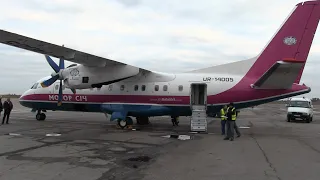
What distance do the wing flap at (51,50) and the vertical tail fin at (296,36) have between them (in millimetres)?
8903

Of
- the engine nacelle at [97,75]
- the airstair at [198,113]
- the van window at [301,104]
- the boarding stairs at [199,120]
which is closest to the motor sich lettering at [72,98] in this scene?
the engine nacelle at [97,75]

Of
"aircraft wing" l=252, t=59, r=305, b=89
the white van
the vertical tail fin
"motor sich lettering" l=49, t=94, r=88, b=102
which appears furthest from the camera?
the white van

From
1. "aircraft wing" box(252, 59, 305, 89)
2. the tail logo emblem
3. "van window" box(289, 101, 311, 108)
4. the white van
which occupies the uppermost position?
the tail logo emblem

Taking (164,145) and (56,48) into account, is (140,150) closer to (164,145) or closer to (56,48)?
(164,145)

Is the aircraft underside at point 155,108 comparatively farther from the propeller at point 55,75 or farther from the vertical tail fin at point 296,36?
the propeller at point 55,75

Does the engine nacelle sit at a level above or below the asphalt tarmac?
above

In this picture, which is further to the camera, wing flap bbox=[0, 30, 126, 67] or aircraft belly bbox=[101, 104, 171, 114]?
aircraft belly bbox=[101, 104, 171, 114]

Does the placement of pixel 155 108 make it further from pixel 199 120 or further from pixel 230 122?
pixel 230 122

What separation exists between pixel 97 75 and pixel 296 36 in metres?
11.6

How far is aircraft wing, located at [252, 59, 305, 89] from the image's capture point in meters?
14.1

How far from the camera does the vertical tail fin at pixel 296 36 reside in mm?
16188

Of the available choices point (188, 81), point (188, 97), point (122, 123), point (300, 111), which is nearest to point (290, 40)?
point (188, 81)

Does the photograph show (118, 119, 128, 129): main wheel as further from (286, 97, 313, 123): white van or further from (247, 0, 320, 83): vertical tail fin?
(286, 97, 313, 123): white van

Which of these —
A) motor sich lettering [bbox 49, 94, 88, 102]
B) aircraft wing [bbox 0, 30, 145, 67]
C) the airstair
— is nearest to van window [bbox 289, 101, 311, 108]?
the airstair
